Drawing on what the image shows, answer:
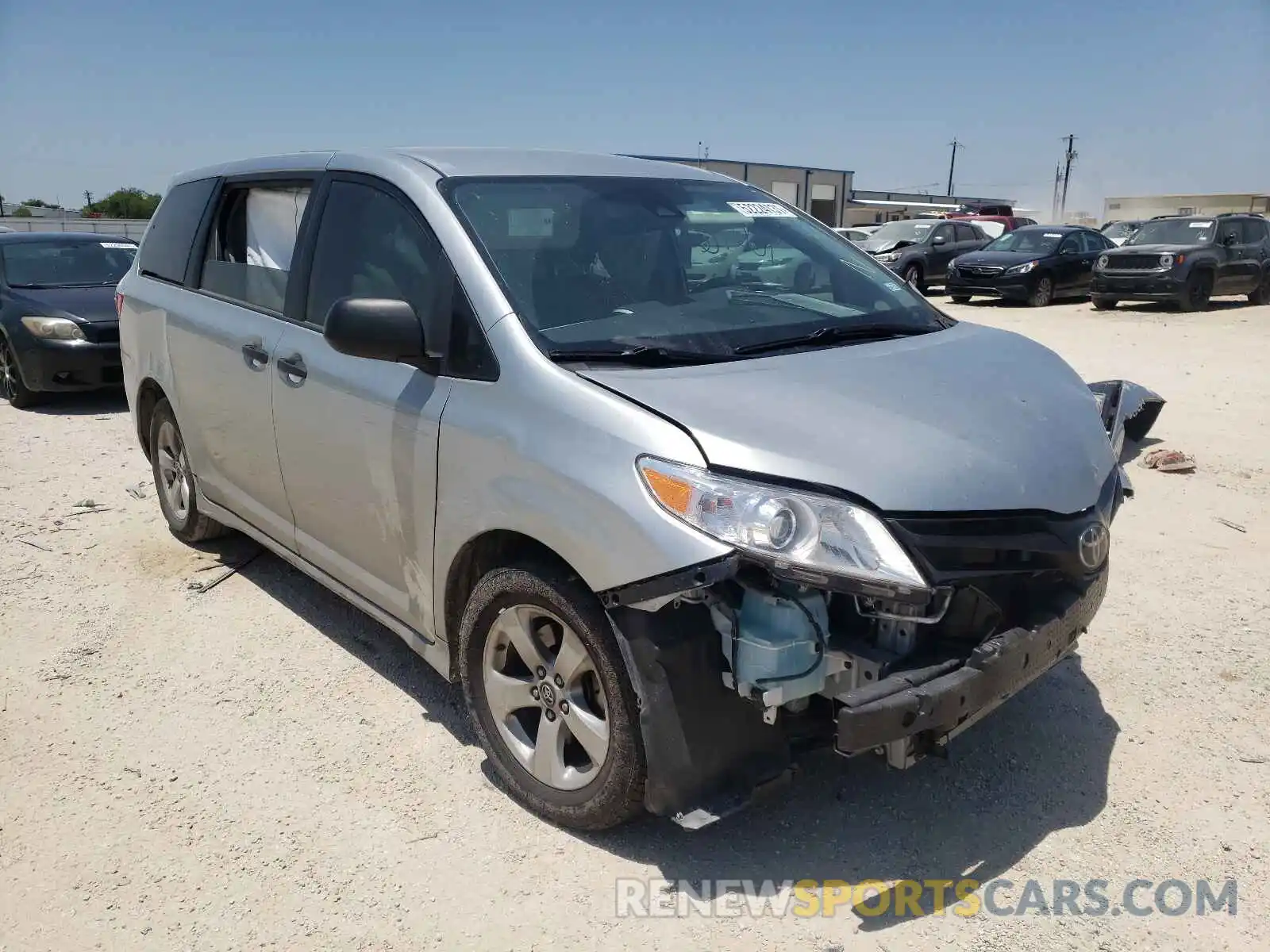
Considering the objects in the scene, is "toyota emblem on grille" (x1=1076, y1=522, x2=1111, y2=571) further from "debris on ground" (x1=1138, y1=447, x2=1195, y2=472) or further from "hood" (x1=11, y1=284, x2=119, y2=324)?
"hood" (x1=11, y1=284, x2=119, y2=324)

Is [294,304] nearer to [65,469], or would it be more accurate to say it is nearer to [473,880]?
[473,880]

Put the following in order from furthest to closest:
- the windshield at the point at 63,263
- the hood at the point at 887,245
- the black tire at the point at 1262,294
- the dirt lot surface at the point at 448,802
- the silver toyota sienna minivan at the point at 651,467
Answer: the hood at the point at 887,245, the black tire at the point at 1262,294, the windshield at the point at 63,263, the dirt lot surface at the point at 448,802, the silver toyota sienna minivan at the point at 651,467

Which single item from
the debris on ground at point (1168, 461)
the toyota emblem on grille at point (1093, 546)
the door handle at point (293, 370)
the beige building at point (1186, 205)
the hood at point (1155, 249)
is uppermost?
Result: the beige building at point (1186, 205)

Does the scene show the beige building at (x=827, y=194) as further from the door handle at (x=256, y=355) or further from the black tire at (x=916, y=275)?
the door handle at (x=256, y=355)

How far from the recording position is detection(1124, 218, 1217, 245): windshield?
17.4 metres

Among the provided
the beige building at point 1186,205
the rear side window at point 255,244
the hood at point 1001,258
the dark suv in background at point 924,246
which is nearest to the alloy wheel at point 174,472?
the rear side window at point 255,244

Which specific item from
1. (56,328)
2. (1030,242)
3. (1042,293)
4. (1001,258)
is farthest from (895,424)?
(1030,242)

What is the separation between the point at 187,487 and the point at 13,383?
590 cm

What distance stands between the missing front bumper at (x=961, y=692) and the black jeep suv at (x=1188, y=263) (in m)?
16.3

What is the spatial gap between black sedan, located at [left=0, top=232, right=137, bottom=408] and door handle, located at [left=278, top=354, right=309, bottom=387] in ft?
20.8

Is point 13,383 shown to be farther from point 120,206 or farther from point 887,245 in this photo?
point 120,206

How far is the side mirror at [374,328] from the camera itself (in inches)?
114

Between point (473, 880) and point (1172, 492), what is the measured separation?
5047 mm

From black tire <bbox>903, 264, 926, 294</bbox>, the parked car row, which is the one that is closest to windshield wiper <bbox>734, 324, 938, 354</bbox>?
the parked car row
